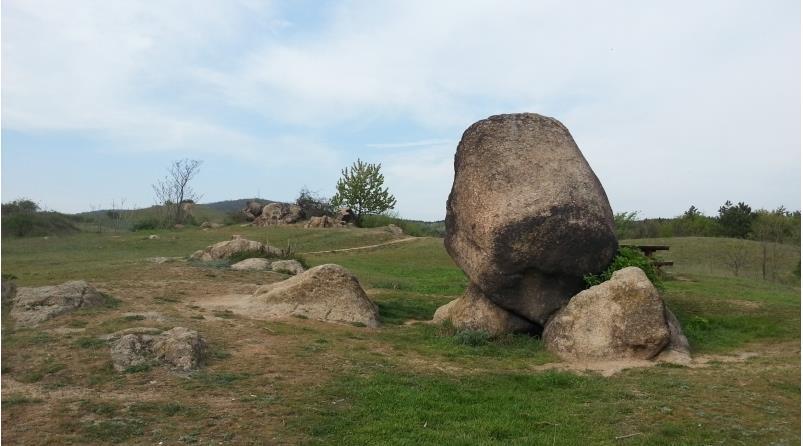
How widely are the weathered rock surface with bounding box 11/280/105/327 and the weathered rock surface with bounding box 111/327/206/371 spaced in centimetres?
268

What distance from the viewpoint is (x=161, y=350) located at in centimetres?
894

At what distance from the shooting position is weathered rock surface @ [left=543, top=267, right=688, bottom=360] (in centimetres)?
1023

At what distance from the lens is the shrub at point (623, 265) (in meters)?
12.0

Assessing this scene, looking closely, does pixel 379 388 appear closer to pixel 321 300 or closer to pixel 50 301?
pixel 321 300

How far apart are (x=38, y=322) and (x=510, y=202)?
8273mm

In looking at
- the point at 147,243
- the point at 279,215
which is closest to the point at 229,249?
the point at 147,243

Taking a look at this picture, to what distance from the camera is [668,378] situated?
29.6 feet

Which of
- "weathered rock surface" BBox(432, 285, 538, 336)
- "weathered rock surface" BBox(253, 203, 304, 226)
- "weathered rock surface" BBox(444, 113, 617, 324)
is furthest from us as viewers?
"weathered rock surface" BBox(253, 203, 304, 226)

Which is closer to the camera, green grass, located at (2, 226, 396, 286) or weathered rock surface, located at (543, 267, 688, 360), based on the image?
weathered rock surface, located at (543, 267, 688, 360)

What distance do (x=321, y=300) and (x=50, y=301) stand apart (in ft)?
16.5

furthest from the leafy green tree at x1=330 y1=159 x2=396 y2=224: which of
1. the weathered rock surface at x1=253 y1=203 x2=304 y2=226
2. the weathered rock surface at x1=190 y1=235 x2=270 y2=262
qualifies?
the weathered rock surface at x1=190 y1=235 x2=270 y2=262

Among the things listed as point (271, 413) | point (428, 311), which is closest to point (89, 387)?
point (271, 413)

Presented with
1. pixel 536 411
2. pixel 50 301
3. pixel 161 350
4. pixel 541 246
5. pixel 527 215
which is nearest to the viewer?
pixel 536 411

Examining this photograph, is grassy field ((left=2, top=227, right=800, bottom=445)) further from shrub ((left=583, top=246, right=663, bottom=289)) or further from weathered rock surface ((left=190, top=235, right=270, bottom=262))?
weathered rock surface ((left=190, top=235, right=270, bottom=262))
